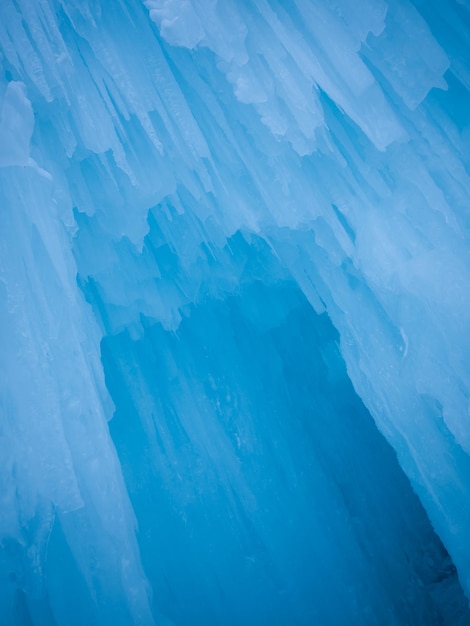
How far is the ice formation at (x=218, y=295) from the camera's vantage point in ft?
9.20

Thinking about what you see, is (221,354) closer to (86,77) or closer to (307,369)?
(307,369)

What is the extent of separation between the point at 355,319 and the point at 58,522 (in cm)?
280

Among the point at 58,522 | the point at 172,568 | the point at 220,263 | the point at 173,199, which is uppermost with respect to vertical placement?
the point at 173,199

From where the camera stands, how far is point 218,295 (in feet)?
15.6

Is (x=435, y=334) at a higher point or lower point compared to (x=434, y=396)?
higher

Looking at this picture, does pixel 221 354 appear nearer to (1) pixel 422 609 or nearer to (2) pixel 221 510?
(2) pixel 221 510

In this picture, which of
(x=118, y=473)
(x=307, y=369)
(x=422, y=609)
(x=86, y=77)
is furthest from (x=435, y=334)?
(x=86, y=77)

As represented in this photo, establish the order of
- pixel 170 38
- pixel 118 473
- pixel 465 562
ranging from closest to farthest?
pixel 465 562
pixel 118 473
pixel 170 38

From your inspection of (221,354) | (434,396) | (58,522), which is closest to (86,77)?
(221,354)

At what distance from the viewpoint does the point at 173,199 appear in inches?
157

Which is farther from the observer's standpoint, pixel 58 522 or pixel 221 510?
pixel 221 510

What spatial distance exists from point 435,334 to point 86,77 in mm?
3704

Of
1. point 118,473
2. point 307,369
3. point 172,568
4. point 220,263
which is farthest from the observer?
point 307,369

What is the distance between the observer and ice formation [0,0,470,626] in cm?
280
